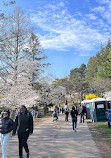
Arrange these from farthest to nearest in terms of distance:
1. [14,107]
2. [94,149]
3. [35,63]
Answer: [35,63] → [14,107] → [94,149]

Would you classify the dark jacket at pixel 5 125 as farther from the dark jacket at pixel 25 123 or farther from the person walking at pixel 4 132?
the dark jacket at pixel 25 123

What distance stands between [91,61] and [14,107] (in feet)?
211

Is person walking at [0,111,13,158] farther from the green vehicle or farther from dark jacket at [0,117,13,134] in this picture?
the green vehicle

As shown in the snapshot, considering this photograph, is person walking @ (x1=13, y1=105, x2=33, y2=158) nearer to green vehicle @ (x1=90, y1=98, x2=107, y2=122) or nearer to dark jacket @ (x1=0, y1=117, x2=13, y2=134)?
dark jacket @ (x1=0, y1=117, x2=13, y2=134)

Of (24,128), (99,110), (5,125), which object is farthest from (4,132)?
(99,110)

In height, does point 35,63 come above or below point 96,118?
above

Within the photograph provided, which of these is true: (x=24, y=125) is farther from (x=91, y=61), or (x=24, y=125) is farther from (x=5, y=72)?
(x=91, y=61)

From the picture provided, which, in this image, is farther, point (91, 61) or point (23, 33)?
point (91, 61)

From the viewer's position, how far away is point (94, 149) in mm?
6691

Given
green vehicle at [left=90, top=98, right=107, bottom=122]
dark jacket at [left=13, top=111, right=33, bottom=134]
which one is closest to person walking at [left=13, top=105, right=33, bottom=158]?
dark jacket at [left=13, top=111, right=33, bottom=134]

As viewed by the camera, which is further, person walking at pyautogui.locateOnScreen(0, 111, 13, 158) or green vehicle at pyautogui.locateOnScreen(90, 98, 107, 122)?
green vehicle at pyautogui.locateOnScreen(90, 98, 107, 122)

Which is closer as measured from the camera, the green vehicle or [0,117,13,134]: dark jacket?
[0,117,13,134]: dark jacket

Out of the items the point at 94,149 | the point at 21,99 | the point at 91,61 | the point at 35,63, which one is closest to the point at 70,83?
the point at 91,61

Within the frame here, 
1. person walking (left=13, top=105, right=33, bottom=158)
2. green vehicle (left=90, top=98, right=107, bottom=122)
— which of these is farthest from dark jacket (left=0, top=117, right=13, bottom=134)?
green vehicle (left=90, top=98, right=107, bottom=122)
